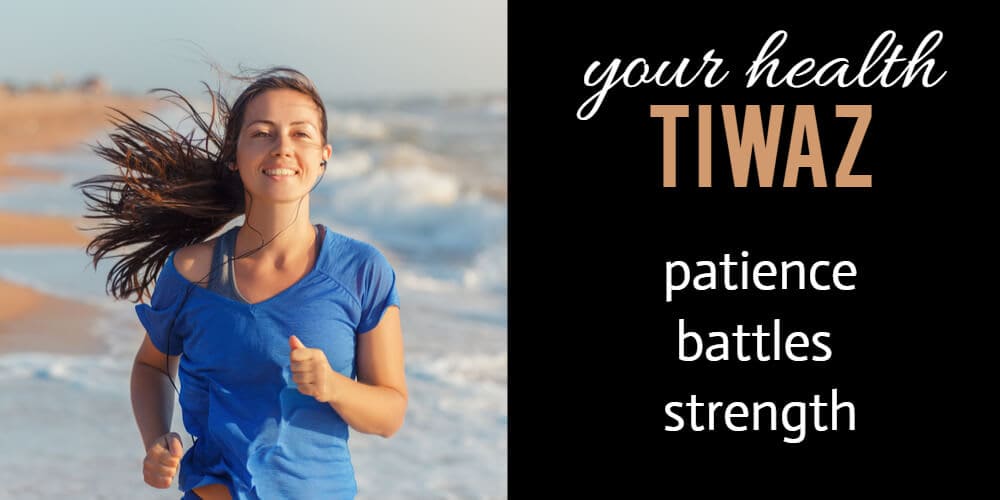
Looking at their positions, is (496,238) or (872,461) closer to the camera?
(872,461)

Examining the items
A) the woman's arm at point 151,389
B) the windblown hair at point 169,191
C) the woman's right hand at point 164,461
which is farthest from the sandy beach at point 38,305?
the woman's right hand at point 164,461

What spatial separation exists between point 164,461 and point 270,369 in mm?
313

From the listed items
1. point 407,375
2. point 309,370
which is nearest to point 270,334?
point 309,370

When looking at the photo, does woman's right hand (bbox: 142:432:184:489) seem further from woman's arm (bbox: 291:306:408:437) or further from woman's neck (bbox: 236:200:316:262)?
woman's neck (bbox: 236:200:316:262)

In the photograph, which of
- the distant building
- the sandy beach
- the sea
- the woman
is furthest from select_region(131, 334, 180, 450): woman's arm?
the distant building

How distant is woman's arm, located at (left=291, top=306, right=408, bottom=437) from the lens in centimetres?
242

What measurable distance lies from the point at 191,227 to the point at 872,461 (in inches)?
155

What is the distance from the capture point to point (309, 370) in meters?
2.28

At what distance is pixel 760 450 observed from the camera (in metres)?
5.50

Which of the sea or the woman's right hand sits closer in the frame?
the woman's right hand

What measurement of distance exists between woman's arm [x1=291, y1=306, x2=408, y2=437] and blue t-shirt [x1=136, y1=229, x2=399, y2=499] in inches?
1.1

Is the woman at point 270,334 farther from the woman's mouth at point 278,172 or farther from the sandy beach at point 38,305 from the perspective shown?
the sandy beach at point 38,305

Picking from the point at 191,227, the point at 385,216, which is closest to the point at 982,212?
the point at 191,227

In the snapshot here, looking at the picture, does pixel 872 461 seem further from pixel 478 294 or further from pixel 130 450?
pixel 478 294
